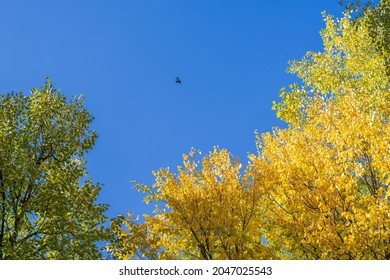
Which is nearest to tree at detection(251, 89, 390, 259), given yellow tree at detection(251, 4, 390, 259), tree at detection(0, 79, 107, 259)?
yellow tree at detection(251, 4, 390, 259)

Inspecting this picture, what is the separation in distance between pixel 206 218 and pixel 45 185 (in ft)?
24.3

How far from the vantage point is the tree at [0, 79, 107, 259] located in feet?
68.1

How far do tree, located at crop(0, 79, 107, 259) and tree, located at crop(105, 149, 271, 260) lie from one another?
2.43 metres

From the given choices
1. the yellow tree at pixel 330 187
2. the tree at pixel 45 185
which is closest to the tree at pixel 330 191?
the yellow tree at pixel 330 187

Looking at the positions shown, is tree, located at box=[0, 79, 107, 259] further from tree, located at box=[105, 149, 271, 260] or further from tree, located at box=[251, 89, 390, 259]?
tree, located at box=[251, 89, 390, 259]

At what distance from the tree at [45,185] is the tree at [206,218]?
2426 mm

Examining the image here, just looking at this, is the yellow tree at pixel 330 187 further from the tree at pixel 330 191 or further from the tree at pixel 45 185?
the tree at pixel 45 185

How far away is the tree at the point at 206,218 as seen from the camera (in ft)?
60.0

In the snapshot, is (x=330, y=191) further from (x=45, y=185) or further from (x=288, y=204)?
(x=45, y=185)

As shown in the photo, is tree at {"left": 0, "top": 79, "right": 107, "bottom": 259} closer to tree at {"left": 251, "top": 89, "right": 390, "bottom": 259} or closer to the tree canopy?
the tree canopy

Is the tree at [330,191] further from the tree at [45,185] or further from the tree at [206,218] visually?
the tree at [45,185]

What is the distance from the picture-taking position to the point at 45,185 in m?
21.5
